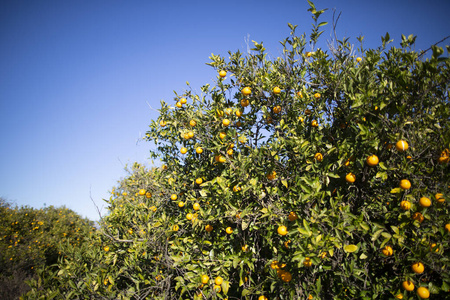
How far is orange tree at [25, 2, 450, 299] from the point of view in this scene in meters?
1.66

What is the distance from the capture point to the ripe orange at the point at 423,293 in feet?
4.99

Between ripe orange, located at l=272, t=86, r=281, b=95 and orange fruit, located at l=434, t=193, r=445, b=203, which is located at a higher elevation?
ripe orange, located at l=272, t=86, r=281, b=95

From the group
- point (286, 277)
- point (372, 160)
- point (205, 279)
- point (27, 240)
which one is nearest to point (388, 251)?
point (372, 160)

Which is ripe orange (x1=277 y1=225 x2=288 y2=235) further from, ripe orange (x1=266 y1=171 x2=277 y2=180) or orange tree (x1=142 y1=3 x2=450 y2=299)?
ripe orange (x1=266 y1=171 x2=277 y2=180)

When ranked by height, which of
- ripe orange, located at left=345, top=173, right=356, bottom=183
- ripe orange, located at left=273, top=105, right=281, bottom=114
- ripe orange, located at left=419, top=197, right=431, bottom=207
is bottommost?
ripe orange, located at left=419, top=197, right=431, bottom=207

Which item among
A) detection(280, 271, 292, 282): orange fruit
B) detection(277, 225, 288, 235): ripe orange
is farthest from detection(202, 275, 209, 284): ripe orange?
detection(277, 225, 288, 235): ripe orange

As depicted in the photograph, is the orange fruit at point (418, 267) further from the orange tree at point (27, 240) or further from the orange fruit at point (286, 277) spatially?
the orange tree at point (27, 240)

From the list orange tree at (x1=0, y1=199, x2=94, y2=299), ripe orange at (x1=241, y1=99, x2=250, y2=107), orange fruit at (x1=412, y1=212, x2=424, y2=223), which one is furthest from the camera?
orange tree at (x1=0, y1=199, x2=94, y2=299)

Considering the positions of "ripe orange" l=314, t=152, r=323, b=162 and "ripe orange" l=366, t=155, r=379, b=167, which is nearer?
"ripe orange" l=366, t=155, r=379, b=167

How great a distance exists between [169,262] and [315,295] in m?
1.60

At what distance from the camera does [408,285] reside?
5.30ft

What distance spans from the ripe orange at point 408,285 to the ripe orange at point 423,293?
40 millimetres

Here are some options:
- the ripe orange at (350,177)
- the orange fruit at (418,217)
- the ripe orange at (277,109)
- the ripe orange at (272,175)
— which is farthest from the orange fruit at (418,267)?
the ripe orange at (277,109)

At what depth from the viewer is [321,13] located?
221cm
